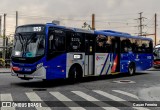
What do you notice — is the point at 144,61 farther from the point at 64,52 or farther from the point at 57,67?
the point at 57,67

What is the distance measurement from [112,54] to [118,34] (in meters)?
1.67

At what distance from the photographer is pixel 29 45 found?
16.4 m

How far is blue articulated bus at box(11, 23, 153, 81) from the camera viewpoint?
636 inches

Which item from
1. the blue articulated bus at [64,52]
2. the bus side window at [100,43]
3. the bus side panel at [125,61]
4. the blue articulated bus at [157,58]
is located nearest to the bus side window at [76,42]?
the blue articulated bus at [64,52]

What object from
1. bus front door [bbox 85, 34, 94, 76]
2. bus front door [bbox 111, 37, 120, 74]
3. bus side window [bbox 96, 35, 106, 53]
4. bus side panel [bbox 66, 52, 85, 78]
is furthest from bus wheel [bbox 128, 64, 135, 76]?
bus side panel [bbox 66, 52, 85, 78]

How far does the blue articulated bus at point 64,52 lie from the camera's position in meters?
16.2

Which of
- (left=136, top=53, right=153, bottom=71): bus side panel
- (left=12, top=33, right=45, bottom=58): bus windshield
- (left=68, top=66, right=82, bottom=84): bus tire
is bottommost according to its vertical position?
(left=68, top=66, right=82, bottom=84): bus tire

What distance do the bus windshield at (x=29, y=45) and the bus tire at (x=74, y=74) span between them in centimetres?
261

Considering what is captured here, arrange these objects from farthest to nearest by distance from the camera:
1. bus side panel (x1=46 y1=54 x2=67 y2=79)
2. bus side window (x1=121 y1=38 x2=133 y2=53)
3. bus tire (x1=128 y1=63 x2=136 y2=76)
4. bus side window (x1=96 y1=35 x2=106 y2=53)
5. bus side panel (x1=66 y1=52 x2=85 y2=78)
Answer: bus tire (x1=128 y1=63 x2=136 y2=76), bus side window (x1=121 y1=38 x2=133 y2=53), bus side window (x1=96 y1=35 x2=106 y2=53), bus side panel (x1=66 y1=52 x2=85 y2=78), bus side panel (x1=46 y1=54 x2=67 y2=79)

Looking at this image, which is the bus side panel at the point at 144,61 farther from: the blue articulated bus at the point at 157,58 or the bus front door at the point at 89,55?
the blue articulated bus at the point at 157,58

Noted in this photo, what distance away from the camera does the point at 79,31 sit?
61.6 feet

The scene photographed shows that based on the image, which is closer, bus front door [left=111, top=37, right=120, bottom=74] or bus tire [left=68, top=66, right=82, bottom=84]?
bus tire [left=68, top=66, right=82, bottom=84]

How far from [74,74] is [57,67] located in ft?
5.32

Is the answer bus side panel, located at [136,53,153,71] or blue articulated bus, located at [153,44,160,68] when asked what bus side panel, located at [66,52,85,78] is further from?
blue articulated bus, located at [153,44,160,68]
